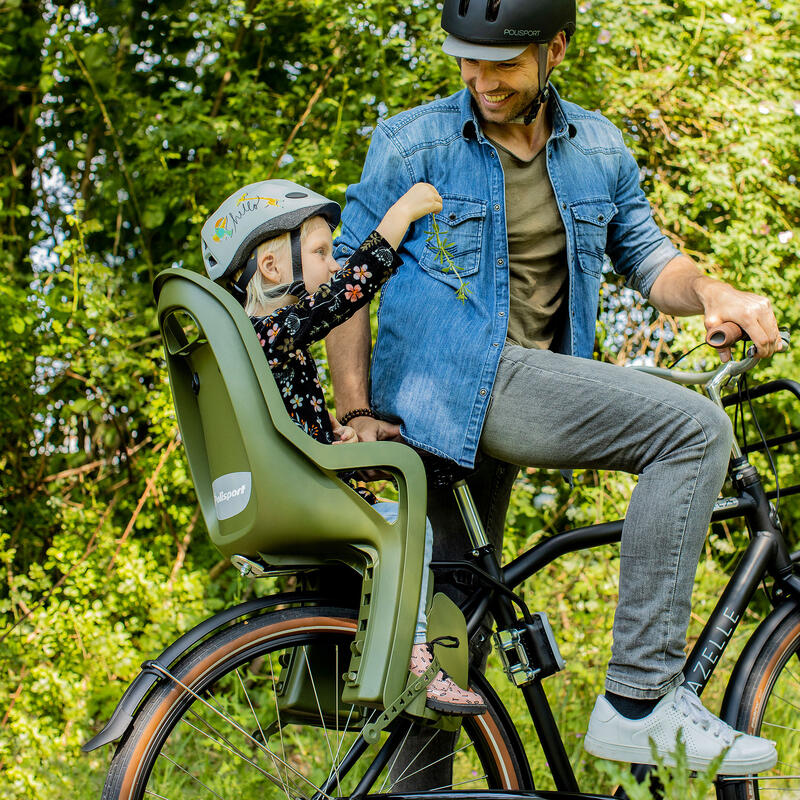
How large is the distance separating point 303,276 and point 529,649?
0.91 metres

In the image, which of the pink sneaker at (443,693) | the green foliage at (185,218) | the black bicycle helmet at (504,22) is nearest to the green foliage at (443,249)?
the black bicycle helmet at (504,22)

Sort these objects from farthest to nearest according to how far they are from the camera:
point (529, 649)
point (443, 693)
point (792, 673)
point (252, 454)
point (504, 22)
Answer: point (792, 673), point (529, 649), point (504, 22), point (443, 693), point (252, 454)

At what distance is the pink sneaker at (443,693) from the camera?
177cm

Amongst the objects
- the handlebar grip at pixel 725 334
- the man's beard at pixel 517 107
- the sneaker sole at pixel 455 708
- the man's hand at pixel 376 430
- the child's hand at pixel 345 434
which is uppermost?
the man's beard at pixel 517 107

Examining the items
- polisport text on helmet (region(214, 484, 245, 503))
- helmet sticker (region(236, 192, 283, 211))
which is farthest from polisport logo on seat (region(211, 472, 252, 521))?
helmet sticker (region(236, 192, 283, 211))

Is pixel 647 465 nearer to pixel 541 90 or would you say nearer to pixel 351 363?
pixel 351 363

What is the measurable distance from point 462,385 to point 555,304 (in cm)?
38

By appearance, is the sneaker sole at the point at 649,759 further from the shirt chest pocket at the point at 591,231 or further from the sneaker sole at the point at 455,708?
the shirt chest pocket at the point at 591,231

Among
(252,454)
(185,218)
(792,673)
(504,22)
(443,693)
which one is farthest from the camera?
(185,218)

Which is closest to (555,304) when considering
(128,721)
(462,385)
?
(462,385)

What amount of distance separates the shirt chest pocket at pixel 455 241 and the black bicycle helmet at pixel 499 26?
30 centimetres

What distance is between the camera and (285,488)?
1633 mm

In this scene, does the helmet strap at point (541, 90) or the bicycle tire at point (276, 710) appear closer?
the bicycle tire at point (276, 710)

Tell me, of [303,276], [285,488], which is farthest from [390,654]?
[303,276]
